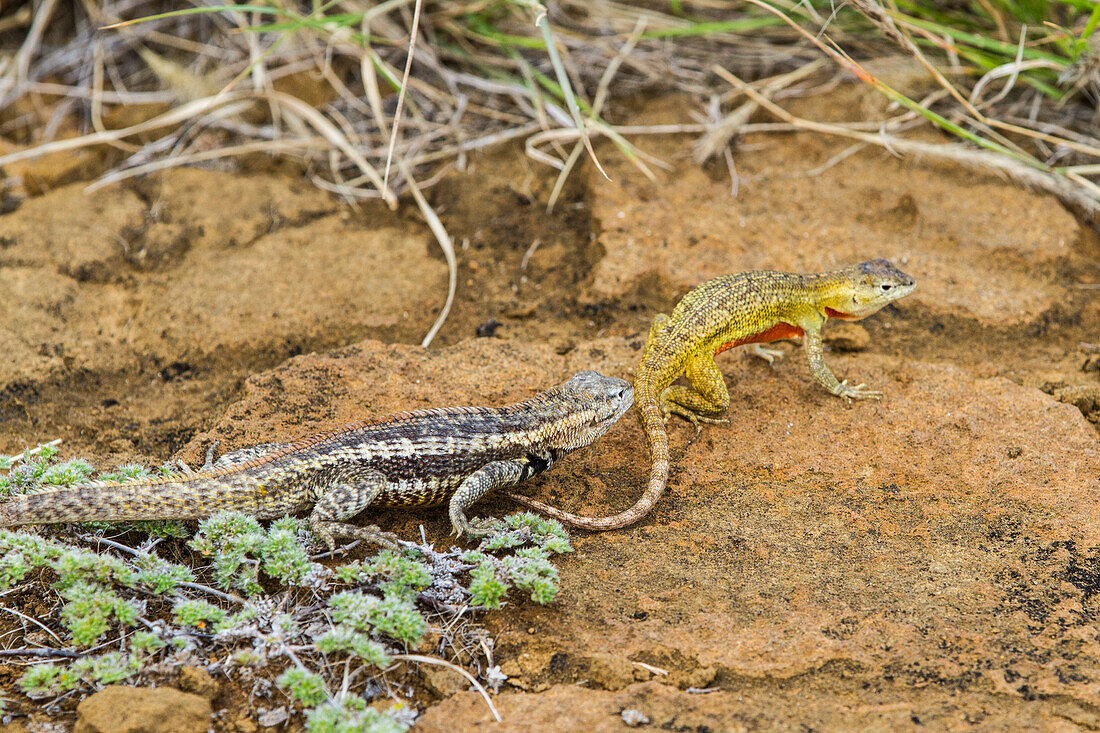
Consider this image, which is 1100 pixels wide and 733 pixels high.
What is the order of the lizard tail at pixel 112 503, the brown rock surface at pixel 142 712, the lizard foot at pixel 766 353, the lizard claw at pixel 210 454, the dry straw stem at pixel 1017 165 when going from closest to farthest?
the brown rock surface at pixel 142 712
the lizard tail at pixel 112 503
the lizard claw at pixel 210 454
the lizard foot at pixel 766 353
the dry straw stem at pixel 1017 165

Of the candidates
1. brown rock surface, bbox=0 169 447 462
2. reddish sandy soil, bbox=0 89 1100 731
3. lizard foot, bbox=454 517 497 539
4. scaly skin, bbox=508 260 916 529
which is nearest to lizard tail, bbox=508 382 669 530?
scaly skin, bbox=508 260 916 529

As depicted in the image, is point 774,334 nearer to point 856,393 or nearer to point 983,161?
point 856,393

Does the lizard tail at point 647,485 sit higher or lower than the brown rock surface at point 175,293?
lower

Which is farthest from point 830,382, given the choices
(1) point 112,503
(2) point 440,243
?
(1) point 112,503

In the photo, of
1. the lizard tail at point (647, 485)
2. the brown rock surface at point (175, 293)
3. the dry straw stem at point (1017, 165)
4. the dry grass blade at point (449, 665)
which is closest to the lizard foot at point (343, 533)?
the dry grass blade at point (449, 665)

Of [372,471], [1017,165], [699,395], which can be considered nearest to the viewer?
[372,471]

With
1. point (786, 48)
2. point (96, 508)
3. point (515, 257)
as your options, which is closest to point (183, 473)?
point (96, 508)

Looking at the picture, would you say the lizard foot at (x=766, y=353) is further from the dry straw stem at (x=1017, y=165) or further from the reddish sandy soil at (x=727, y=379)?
the dry straw stem at (x=1017, y=165)
